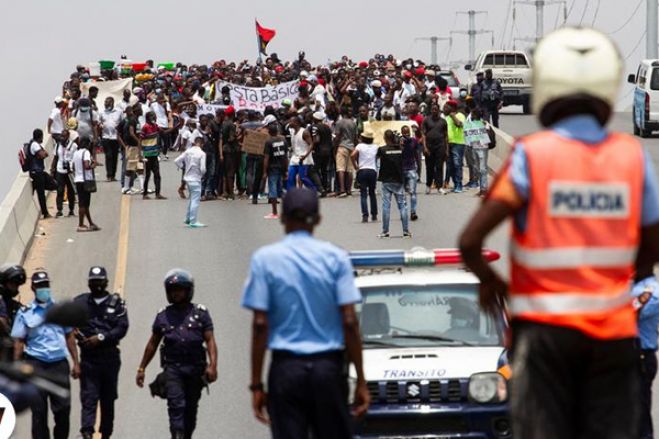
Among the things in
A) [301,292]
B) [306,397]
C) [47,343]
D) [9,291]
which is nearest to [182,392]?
[47,343]

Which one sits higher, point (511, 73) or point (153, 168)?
point (511, 73)

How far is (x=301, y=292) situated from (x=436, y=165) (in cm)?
2900

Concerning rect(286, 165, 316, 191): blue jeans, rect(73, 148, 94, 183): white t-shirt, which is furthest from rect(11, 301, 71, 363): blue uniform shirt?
rect(286, 165, 316, 191): blue jeans

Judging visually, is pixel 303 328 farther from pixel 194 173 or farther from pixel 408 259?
pixel 194 173

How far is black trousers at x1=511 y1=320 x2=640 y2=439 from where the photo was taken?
606 centimetres

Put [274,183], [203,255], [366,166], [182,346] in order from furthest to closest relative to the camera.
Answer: [274,183]
[366,166]
[203,255]
[182,346]

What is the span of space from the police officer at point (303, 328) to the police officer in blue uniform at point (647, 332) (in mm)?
5999

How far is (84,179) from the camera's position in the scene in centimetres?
3234

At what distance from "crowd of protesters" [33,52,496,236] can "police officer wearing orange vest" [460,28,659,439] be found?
23854 millimetres

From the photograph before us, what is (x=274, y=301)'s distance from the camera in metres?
8.27

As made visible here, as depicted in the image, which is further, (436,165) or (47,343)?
(436,165)

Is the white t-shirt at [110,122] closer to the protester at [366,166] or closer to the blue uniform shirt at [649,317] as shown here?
the protester at [366,166]

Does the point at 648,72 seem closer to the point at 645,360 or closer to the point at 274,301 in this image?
A: the point at 645,360

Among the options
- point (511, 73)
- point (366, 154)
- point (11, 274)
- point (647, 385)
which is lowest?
point (647, 385)
